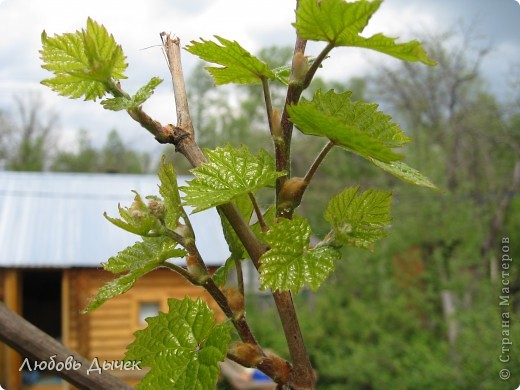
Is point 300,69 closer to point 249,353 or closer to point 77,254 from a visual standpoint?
point 249,353

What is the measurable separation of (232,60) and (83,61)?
0.19ft

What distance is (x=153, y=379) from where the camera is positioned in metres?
0.22

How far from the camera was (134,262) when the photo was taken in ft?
0.73

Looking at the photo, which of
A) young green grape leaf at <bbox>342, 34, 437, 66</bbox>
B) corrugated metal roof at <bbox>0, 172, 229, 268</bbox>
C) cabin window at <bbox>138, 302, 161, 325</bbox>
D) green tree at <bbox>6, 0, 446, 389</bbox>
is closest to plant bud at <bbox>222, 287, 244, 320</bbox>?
green tree at <bbox>6, 0, 446, 389</bbox>

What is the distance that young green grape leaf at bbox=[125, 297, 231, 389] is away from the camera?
22 cm

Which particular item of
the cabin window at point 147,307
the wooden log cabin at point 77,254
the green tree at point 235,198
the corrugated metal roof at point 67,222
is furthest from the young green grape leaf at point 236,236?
the cabin window at point 147,307

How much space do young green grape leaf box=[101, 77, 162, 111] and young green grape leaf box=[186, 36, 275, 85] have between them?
0.07 ft

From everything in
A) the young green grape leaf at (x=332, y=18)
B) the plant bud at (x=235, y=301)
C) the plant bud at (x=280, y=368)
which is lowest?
the plant bud at (x=280, y=368)

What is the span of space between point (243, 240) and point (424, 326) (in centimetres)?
424

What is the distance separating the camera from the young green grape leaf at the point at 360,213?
0.22 metres

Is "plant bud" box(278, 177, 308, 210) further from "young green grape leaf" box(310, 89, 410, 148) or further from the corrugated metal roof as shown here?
the corrugated metal roof

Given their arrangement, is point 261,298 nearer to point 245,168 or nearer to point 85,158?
point 85,158

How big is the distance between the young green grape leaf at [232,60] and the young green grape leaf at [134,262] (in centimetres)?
7

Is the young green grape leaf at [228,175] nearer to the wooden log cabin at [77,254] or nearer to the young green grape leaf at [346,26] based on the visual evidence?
the young green grape leaf at [346,26]
